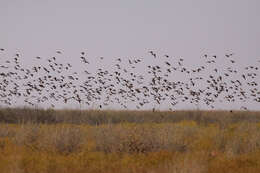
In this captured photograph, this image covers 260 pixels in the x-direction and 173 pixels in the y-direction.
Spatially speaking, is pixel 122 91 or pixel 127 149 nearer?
pixel 127 149

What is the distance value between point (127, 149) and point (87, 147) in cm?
176

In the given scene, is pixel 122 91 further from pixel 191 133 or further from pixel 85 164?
pixel 85 164

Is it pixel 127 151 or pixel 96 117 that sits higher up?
pixel 96 117

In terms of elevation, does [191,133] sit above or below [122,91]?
below

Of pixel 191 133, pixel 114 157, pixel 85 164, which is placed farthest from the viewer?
pixel 191 133

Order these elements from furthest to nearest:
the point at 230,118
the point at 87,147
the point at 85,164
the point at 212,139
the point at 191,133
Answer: the point at 230,118
the point at 191,133
the point at 212,139
the point at 87,147
the point at 85,164

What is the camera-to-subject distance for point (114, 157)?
A: 1145cm

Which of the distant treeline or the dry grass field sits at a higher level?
the distant treeline

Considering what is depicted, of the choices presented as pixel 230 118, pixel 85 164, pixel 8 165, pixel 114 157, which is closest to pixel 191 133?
pixel 114 157

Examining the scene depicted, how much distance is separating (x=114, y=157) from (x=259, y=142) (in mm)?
5522

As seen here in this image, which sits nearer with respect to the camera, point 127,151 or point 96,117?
point 127,151

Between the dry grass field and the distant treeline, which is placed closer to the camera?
the dry grass field

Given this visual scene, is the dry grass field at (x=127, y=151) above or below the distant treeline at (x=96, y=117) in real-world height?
below

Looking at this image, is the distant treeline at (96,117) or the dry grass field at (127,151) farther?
the distant treeline at (96,117)
